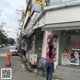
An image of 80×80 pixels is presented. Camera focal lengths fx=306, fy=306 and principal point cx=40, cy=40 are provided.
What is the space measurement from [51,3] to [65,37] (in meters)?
3.04

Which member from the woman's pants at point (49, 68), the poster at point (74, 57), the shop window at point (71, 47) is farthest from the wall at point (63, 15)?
the woman's pants at point (49, 68)

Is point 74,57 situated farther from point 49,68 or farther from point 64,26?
point 49,68

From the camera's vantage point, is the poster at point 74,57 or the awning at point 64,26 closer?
the awning at point 64,26

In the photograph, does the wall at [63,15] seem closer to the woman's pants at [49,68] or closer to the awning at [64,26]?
the awning at [64,26]

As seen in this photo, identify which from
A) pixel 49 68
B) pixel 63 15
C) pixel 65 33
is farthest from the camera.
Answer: pixel 65 33

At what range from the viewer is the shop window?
1841 cm

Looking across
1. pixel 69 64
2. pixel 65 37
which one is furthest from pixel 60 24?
pixel 69 64

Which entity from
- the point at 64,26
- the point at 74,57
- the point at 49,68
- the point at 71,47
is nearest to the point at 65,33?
the point at 71,47

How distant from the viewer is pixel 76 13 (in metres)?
18.1

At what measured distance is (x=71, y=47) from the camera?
1905 cm

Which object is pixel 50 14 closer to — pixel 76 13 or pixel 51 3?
pixel 51 3

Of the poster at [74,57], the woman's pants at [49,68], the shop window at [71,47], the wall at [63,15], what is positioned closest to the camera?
the woman's pants at [49,68]

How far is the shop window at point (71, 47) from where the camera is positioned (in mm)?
18406

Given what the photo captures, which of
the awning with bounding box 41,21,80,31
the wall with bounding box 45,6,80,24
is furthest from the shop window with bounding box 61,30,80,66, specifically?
the wall with bounding box 45,6,80,24
